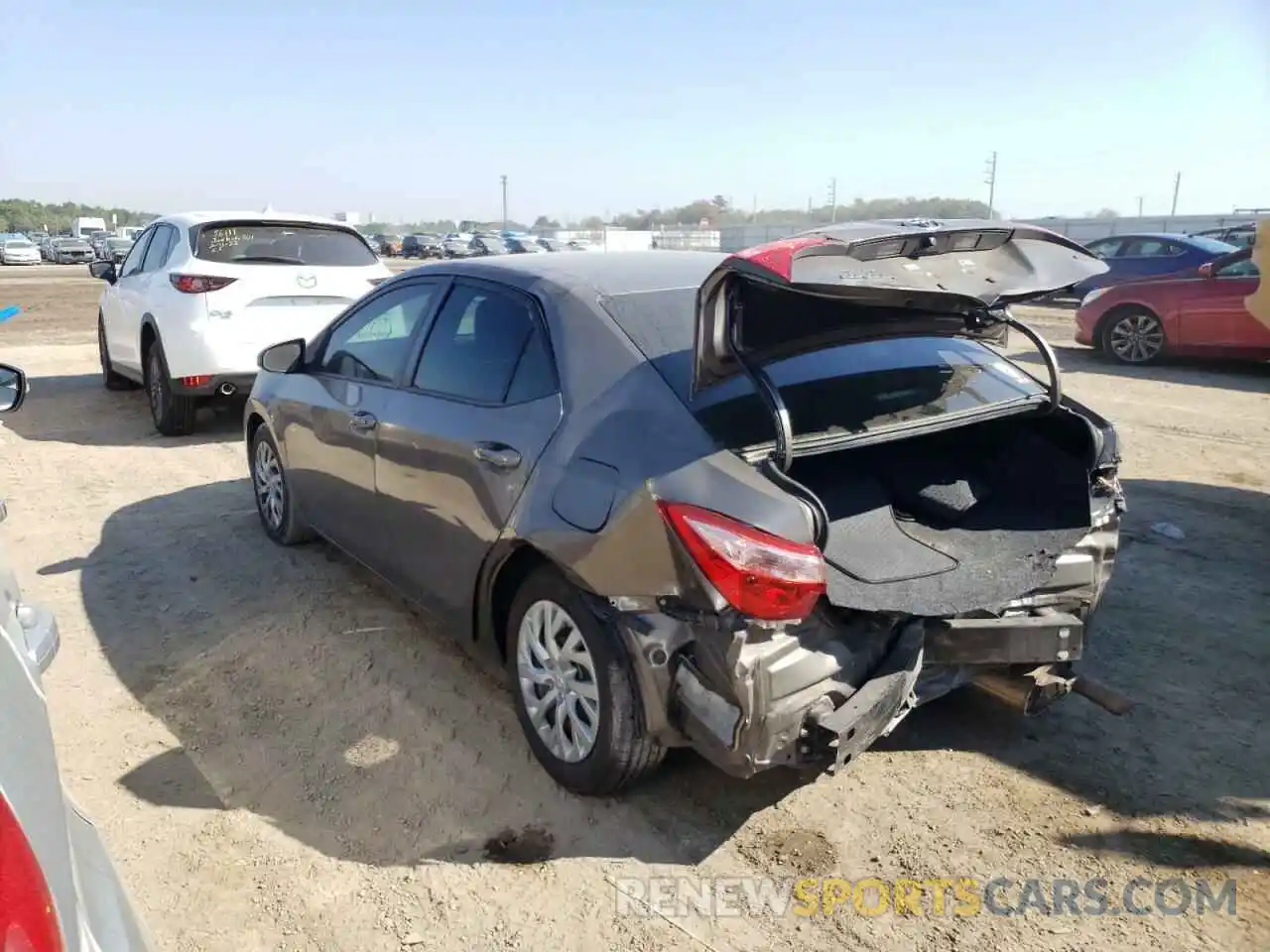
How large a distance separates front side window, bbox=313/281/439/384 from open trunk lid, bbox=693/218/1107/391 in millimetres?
1735

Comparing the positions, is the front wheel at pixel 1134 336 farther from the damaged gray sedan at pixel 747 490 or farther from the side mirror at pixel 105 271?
the side mirror at pixel 105 271

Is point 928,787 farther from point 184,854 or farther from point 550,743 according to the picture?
point 184,854

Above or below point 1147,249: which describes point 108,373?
below

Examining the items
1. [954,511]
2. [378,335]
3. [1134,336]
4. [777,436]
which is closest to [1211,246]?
[1134,336]

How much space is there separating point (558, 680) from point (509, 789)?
428 mm

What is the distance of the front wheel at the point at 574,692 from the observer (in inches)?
114

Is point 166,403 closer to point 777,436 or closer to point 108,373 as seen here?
point 108,373

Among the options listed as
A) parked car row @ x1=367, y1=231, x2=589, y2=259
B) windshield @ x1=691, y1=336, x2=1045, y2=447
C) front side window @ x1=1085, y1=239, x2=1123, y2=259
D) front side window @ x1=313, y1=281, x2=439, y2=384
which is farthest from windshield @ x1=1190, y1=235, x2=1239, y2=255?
parked car row @ x1=367, y1=231, x2=589, y2=259

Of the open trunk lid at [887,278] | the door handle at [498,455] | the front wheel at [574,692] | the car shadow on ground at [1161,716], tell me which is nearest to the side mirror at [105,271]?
the door handle at [498,455]

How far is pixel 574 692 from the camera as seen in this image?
10.1 feet

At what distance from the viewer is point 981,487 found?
3719 millimetres

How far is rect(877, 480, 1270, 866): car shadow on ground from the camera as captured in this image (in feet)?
10.5

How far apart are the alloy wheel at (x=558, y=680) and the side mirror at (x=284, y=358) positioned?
2.43 metres

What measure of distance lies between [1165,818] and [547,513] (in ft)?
7.18
